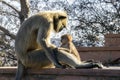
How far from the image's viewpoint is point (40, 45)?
460cm

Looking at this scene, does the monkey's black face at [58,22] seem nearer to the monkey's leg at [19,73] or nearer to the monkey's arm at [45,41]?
the monkey's arm at [45,41]

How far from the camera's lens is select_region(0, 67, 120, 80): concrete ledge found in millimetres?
4000

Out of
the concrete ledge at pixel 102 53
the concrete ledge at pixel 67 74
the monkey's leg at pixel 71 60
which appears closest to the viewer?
the concrete ledge at pixel 67 74

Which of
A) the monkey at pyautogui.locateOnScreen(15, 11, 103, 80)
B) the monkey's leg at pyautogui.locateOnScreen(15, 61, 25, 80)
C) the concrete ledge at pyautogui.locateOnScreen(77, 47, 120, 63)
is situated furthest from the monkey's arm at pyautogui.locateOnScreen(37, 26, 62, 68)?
the concrete ledge at pyautogui.locateOnScreen(77, 47, 120, 63)

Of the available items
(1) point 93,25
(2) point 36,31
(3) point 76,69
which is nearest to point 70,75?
(3) point 76,69

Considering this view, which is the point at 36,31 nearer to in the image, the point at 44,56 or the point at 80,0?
the point at 44,56

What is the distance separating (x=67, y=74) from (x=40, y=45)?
0.55 metres

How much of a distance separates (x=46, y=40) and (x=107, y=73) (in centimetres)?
97

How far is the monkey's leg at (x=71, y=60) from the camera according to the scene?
14.0ft

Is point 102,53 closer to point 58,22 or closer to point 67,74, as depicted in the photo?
point 58,22

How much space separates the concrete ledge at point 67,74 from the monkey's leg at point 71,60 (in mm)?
114

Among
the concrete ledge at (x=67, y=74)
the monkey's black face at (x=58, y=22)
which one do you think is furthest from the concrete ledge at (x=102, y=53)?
the concrete ledge at (x=67, y=74)

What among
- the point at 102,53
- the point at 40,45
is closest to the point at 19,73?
the point at 40,45

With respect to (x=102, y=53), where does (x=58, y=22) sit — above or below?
above
